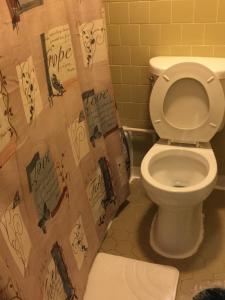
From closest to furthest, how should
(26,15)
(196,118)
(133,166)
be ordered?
(26,15) < (196,118) < (133,166)

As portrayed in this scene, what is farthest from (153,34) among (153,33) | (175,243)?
(175,243)

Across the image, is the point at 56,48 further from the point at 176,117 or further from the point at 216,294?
the point at 216,294

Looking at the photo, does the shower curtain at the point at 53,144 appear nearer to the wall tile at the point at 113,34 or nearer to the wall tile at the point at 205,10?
the wall tile at the point at 113,34

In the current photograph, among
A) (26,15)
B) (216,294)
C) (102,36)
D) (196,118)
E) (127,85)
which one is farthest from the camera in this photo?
(127,85)

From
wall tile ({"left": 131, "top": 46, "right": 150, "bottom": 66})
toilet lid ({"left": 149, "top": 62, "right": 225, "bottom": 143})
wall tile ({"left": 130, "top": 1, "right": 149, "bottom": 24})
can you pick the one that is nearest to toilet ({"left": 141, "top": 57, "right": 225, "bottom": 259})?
toilet lid ({"left": 149, "top": 62, "right": 225, "bottom": 143})

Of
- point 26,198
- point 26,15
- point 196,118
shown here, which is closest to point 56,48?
point 26,15

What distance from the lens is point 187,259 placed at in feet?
5.20

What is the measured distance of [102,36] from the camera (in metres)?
1.52

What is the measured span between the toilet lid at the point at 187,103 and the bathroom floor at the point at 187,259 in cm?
45

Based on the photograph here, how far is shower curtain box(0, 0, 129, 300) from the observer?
0.93 m

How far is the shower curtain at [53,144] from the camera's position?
93 centimetres

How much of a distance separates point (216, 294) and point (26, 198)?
854 millimetres

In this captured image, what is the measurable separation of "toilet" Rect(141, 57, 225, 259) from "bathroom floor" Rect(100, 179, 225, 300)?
45 millimetres

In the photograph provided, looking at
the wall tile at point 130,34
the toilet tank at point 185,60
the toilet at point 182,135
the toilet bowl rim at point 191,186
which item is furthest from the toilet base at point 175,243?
the wall tile at point 130,34
